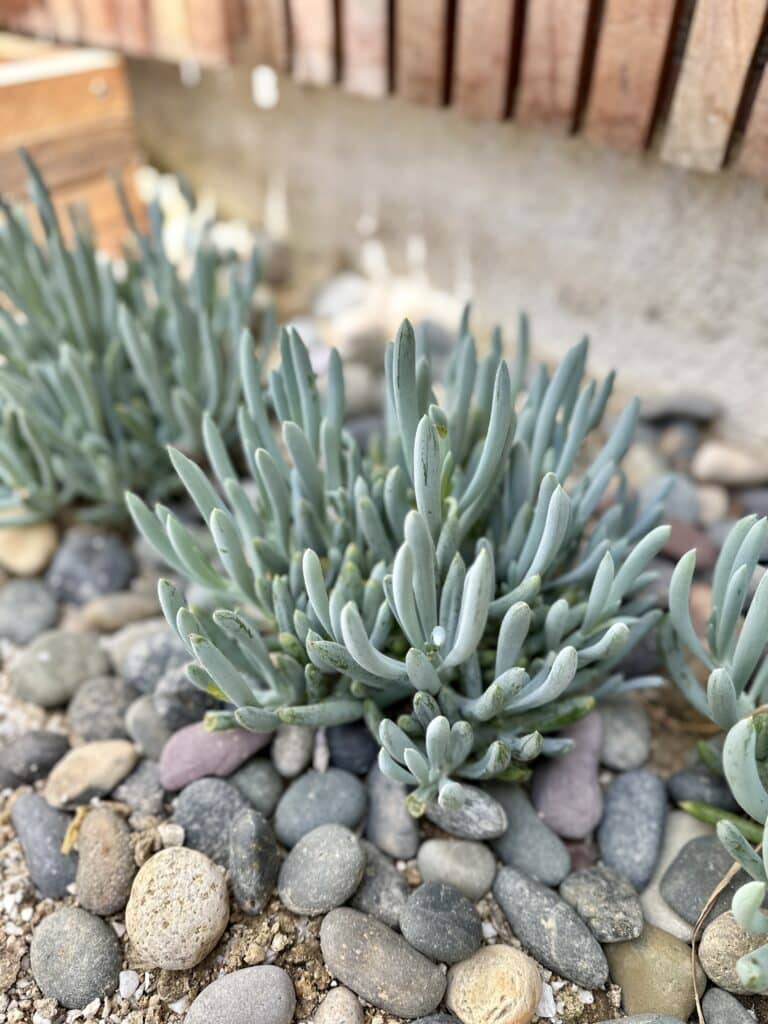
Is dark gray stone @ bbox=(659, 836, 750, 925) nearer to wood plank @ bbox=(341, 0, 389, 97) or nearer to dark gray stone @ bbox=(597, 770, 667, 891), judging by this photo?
dark gray stone @ bbox=(597, 770, 667, 891)

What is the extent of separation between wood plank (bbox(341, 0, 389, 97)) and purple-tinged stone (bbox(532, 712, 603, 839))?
5.07ft

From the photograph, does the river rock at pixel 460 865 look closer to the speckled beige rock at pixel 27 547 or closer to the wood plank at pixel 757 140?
the speckled beige rock at pixel 27 547

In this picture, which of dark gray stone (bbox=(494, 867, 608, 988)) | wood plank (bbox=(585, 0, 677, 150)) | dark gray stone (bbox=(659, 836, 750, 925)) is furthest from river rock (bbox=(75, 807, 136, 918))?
wood plank (bbox=(585, 0, 677, 150))

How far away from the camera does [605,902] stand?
1253 mm

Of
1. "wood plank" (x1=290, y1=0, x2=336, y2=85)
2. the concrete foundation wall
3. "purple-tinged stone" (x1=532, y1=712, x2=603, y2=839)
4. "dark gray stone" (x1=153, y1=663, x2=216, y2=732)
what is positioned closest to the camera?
"purple-tinged stone" (x1=532, y1=712, x2=603, y2=839)

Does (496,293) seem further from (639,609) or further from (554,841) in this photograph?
(554,841)

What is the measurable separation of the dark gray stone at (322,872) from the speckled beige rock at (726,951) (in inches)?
19.2

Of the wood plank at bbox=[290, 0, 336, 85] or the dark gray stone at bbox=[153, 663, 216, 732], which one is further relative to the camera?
the wood plank at bbox=[290, 0, 336, 85]

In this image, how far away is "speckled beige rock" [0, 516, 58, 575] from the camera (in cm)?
183

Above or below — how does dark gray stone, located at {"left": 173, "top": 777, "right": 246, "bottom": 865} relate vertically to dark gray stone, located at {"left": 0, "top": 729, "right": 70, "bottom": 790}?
above

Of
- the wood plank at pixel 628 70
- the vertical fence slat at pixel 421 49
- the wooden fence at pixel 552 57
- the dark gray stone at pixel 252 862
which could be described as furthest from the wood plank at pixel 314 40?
the dark gray stone at pixel 252 862

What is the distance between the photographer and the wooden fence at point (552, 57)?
5.26 feet

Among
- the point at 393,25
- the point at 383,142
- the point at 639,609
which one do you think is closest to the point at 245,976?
the point at 639,609

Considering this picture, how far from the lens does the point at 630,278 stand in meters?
2.11
